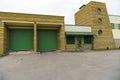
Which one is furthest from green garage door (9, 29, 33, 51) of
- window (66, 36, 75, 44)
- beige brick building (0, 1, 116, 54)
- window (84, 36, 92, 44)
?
window (84, 36, 92, 44)

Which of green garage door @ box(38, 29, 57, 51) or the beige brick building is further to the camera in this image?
green garage door @ box(38, 29, 57, 51)

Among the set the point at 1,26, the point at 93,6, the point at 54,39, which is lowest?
the point at 54,39

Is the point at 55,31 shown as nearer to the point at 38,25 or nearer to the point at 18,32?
the point at 38,25

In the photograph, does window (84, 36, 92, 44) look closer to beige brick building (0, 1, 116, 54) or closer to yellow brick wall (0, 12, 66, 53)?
beige brick building (0, 1, 116, 54)

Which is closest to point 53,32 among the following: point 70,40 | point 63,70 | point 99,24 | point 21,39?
point 70,40

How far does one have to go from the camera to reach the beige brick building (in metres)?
24.2

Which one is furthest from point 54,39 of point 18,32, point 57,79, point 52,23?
point 57,79

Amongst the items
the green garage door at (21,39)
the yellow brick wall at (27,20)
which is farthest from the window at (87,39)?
the green garage door at (21,39)

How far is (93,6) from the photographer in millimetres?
31250

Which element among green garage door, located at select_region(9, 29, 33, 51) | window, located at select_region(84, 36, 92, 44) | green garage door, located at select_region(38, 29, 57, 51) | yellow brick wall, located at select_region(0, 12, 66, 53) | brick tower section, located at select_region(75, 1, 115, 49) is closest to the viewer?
yellow brick wall, located at select_region(0, 12, 66, 53)

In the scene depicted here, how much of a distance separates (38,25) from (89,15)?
1181cm

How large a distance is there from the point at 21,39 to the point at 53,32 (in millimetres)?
6214

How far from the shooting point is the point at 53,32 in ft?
92.9

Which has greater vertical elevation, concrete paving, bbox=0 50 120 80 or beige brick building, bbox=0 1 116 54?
beige brick building, bbox=0 1 116 54
